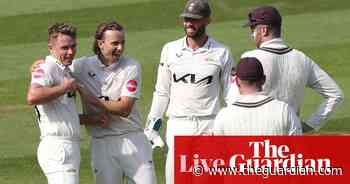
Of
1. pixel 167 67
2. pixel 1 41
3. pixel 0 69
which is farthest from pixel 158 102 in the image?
pixel 1 41

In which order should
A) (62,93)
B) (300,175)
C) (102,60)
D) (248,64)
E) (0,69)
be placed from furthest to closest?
(0,69), (102,60), (62,93), (248,64), (300,175)

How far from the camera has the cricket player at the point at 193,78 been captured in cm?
923

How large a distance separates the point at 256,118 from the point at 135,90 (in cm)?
Result: 182

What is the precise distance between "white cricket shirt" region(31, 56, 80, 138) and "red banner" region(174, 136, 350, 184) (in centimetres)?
189

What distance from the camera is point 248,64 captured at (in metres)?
7.23

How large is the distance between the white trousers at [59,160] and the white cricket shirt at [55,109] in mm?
68

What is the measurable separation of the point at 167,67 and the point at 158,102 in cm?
30

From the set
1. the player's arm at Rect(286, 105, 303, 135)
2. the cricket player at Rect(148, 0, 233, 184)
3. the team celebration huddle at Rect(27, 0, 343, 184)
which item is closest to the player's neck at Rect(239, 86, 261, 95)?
the player's arm at Rect(286, 105, 303, 135)

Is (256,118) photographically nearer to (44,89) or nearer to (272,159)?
(272,159)

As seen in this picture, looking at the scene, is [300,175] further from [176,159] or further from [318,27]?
[318,27]

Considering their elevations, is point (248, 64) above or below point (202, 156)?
above

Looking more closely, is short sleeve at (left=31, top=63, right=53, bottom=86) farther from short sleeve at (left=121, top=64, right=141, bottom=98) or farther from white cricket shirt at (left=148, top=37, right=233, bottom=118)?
white cricket shirt at (left=148, top=37, right=233, bottom=118)

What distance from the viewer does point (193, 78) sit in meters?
9.24

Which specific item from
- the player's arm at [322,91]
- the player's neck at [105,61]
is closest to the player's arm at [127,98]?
the player's neck at [105,61]
